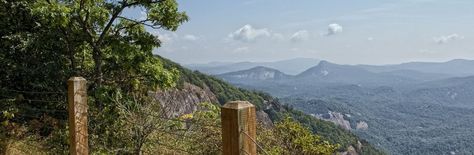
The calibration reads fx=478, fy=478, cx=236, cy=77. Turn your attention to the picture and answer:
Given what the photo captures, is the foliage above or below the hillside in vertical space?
above

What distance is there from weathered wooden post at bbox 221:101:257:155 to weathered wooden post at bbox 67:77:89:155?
2239mm

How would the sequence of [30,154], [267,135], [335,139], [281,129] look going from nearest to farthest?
Answer: [30,154], [267,135], [281,129], [335,139]

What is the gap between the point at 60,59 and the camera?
31.2ft

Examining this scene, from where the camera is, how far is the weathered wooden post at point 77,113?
4.63m

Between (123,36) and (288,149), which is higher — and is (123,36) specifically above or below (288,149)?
above

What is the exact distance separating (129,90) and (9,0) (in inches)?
116

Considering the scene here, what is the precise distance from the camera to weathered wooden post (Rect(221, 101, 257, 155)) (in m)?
2.87

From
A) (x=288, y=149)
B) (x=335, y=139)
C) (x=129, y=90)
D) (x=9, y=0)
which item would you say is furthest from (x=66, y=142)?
(x=335, y=139)

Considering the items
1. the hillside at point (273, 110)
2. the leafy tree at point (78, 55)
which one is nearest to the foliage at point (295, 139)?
the leafy tree at point (78, 55)

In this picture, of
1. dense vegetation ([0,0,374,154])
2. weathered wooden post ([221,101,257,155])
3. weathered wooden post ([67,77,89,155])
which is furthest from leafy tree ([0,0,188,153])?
weathered wooden post ([221,101,257,155])

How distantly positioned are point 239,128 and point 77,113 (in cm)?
240

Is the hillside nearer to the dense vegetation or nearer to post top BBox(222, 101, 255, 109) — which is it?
the dense vegetation

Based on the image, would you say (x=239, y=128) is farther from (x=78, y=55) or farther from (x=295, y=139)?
(x=295, y=139)

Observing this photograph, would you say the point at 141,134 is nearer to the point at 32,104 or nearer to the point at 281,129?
the point at 32,104
